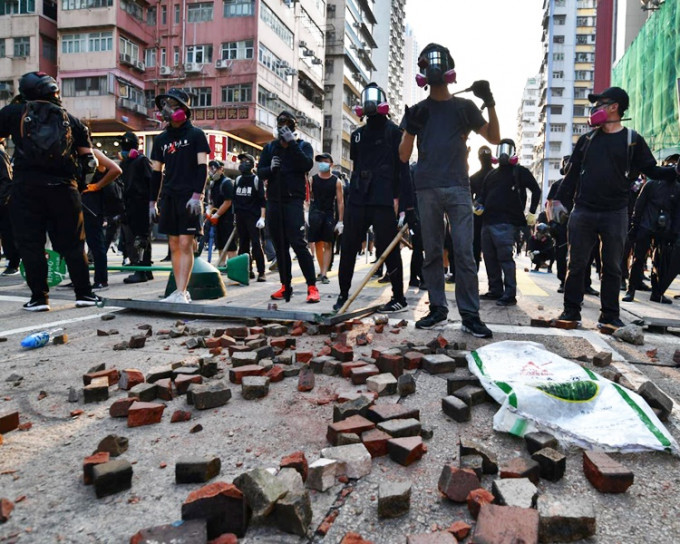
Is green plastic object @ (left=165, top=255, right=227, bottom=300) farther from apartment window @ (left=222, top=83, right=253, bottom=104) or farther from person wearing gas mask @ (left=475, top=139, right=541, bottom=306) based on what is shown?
apartment window @ (left=222, top=83, right=253, bottom=104)

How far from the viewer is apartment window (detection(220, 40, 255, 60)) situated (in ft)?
116

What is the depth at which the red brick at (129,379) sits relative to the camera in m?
2.53

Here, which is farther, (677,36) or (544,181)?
(544,181)

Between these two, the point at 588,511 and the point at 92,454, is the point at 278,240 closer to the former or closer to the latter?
the point at 92,454

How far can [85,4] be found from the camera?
3556 centimetres

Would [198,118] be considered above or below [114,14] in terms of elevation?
below

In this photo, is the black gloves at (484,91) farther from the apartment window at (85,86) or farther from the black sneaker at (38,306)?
the apartment window at (85,86)

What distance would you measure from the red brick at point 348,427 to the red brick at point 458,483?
0.43 meters

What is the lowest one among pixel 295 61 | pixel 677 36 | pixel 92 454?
pixel 92 454

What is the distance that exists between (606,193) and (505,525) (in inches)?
157

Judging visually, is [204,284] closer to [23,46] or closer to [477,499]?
[477,499]

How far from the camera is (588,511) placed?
4.62 feet

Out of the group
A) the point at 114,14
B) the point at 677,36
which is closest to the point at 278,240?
the point at 677,36

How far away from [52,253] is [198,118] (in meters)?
32.2
